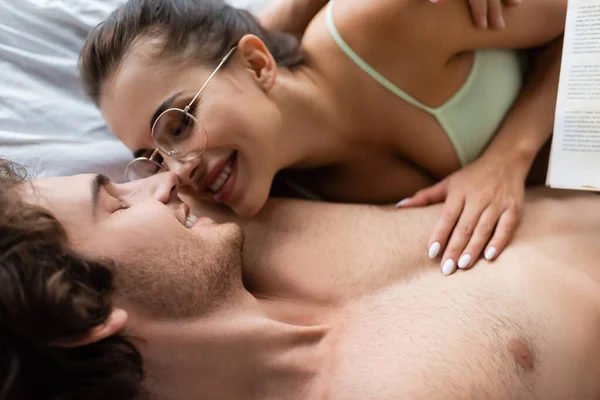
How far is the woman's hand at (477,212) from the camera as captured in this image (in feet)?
3.36

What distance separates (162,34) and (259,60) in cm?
20

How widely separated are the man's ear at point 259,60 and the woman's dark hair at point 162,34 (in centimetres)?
3

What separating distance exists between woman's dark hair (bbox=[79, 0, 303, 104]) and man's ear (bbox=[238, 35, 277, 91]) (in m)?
0.03

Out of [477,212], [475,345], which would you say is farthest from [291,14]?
[475,345]

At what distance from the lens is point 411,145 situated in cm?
124

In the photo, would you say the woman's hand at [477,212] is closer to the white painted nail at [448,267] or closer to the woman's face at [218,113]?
the white painted nail at [448,267]

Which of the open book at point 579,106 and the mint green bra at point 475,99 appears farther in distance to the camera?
the mint green bra at point 475,99

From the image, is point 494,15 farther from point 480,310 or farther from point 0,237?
point 0,237

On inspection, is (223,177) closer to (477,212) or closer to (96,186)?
(96,186)

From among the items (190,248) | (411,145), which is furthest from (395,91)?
(190,248)

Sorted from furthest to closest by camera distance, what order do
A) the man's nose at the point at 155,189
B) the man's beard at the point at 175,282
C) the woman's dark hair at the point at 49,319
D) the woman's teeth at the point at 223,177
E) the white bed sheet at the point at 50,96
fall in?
the white bed sheet at the point at 50,96
the woman's teeth at the point at 223,177
the man's nose at the point at 155,189
the man's beard at the point at 175,282
the woman's dark hair at the point at 49,319

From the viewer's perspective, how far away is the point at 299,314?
1.06 meters

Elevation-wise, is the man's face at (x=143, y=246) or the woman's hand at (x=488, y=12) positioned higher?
the woman's hand at (x=488, y=12)

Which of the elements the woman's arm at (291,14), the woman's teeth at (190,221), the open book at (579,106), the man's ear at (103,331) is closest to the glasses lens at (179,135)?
the woman's teeth at (190,221)
